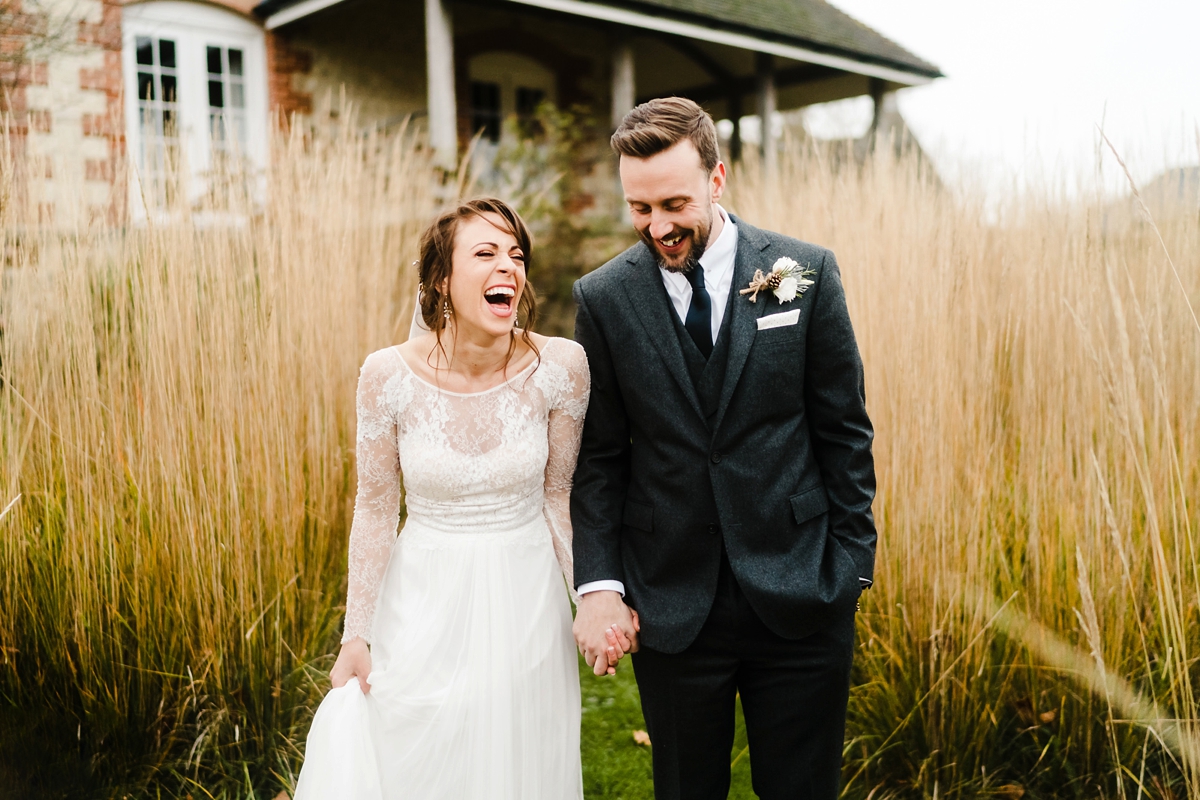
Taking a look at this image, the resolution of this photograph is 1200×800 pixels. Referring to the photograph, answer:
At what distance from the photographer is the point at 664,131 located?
181 cm

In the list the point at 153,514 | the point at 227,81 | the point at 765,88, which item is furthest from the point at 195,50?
the point at 153,514

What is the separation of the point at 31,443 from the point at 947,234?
3.17 m

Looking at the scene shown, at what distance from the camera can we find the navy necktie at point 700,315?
1960 mm

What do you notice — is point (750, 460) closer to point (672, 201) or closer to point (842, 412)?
point (842, 412)

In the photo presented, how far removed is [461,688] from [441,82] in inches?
282

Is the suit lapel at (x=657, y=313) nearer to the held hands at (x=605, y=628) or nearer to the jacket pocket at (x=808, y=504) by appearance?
the jacket pocket at (x=808, y=504)

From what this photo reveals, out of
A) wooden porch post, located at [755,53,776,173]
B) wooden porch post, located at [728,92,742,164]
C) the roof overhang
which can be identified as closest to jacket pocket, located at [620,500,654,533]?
the roof overhang

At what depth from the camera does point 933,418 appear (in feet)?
9.39

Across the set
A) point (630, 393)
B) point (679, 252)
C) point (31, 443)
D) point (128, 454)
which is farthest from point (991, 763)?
point (31, 443)

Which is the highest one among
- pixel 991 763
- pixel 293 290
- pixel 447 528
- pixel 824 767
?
pixel 293 290

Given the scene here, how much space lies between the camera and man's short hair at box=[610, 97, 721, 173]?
180 cm

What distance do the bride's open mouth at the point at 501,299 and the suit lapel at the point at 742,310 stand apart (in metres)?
0.52

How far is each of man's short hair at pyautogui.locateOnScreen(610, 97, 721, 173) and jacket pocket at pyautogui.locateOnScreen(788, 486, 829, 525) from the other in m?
0.73

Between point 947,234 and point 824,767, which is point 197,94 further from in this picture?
point 824,767
